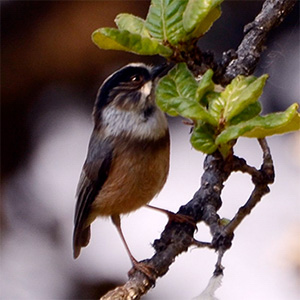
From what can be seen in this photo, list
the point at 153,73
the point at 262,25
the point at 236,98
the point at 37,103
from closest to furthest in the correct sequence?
the point at 236,98, the point at 262,25, the point at 153,73, the point at 37,103

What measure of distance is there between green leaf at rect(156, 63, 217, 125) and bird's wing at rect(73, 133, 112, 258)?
1188mm

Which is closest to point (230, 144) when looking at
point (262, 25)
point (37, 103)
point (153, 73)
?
point (262, 25)

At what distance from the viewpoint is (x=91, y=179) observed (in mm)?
3023

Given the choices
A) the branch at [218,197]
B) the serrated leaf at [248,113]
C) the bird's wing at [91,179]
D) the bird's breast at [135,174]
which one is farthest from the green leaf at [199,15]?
the bird's wing at [91,179]

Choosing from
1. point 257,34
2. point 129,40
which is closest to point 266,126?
point 129,40

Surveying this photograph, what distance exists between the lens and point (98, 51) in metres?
4.07

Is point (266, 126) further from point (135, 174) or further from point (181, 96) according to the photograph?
point (135, 174)

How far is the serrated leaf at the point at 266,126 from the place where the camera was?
158cm

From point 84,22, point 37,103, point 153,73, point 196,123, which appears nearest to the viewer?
point 196,123

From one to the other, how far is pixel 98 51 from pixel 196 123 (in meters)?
2.37

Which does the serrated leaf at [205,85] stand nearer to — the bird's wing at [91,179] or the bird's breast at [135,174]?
the bird's breast at [135,174]

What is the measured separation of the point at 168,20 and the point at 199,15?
105mm

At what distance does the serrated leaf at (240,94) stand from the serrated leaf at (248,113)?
0.01 m

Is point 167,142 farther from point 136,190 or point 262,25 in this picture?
point 262,25
